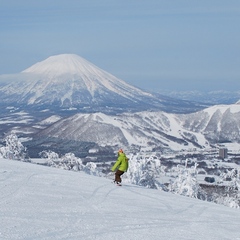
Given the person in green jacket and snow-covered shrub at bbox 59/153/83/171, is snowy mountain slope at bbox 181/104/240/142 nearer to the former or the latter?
snow-covered shrub at bbox 59/153/83/171

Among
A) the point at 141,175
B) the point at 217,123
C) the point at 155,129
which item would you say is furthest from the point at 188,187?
the point at 217,123

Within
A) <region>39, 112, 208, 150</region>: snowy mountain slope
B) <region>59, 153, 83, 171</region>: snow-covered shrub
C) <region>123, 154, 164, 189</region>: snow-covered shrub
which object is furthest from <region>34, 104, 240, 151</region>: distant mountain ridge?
<region>123, 154, 164, 189</region>: snow-covered shrub

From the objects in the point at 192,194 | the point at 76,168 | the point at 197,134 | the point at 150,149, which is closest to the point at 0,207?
the point at 192,194

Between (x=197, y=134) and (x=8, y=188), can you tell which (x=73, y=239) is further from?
(x=197, y=134)

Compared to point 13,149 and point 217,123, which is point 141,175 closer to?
point 13,149

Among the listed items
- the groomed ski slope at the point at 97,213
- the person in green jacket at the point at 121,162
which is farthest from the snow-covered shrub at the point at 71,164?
the person in green jacket at the point at 121,162

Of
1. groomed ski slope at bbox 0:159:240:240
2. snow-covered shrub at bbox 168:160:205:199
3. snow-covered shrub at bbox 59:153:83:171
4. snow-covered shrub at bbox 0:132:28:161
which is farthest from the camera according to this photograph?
snow-covered shrub at bbox 0:132:28:161

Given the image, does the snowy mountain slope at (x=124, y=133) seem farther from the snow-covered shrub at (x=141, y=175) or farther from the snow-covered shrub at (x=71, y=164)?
the snow-covered shrub at (x=141, y=175)
